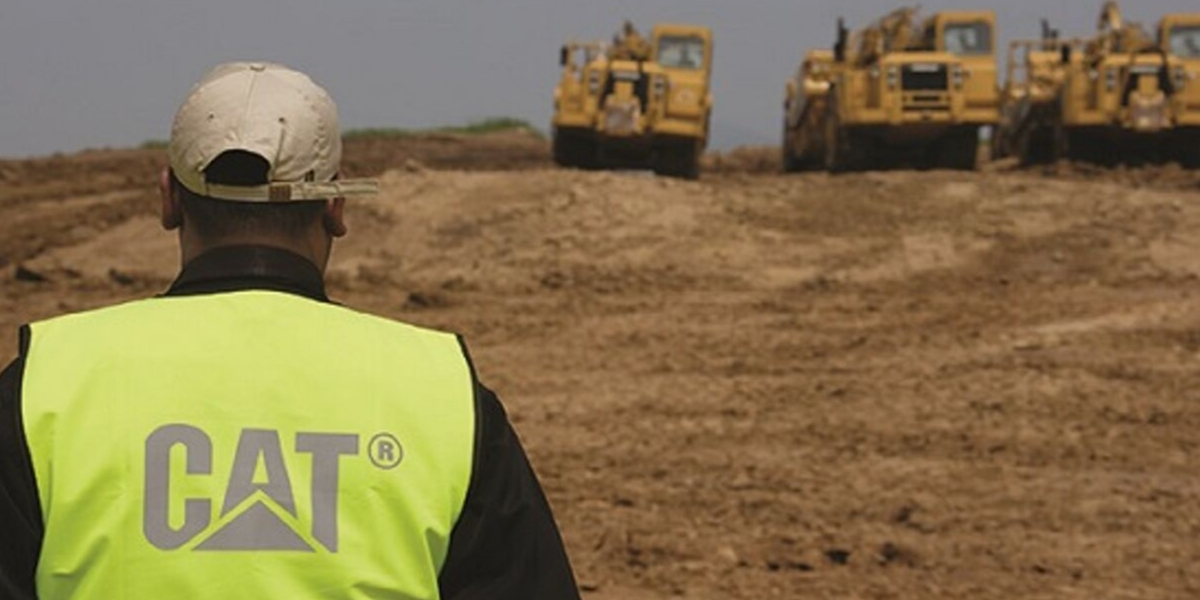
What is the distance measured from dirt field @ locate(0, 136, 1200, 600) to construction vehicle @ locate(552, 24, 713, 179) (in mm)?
2948

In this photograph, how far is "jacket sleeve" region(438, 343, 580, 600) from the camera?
2.34 m

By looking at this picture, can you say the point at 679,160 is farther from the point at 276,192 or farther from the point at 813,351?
the point at 276,192

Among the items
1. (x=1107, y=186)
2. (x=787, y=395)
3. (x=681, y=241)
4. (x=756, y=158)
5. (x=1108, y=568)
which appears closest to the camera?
(x=1108, y=568)

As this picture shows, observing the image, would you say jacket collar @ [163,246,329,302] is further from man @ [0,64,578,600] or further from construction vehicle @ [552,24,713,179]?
construction vehicle @ [552,24,713,179]

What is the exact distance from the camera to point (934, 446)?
10766 millimetres

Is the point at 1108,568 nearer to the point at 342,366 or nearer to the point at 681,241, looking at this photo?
the point at 342,366

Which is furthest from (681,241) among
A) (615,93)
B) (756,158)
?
(756,158)

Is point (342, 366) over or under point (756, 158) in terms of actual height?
over

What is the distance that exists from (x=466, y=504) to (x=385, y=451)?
115mm

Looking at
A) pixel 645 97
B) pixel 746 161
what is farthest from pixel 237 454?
pixel 746 161

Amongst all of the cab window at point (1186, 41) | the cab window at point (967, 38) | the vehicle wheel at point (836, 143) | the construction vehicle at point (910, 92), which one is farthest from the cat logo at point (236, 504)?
the cab window at point (1186, 41)

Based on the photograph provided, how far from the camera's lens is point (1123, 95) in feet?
80.5

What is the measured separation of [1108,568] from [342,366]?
6619 mm

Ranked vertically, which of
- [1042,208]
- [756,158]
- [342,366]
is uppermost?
[342,366]
